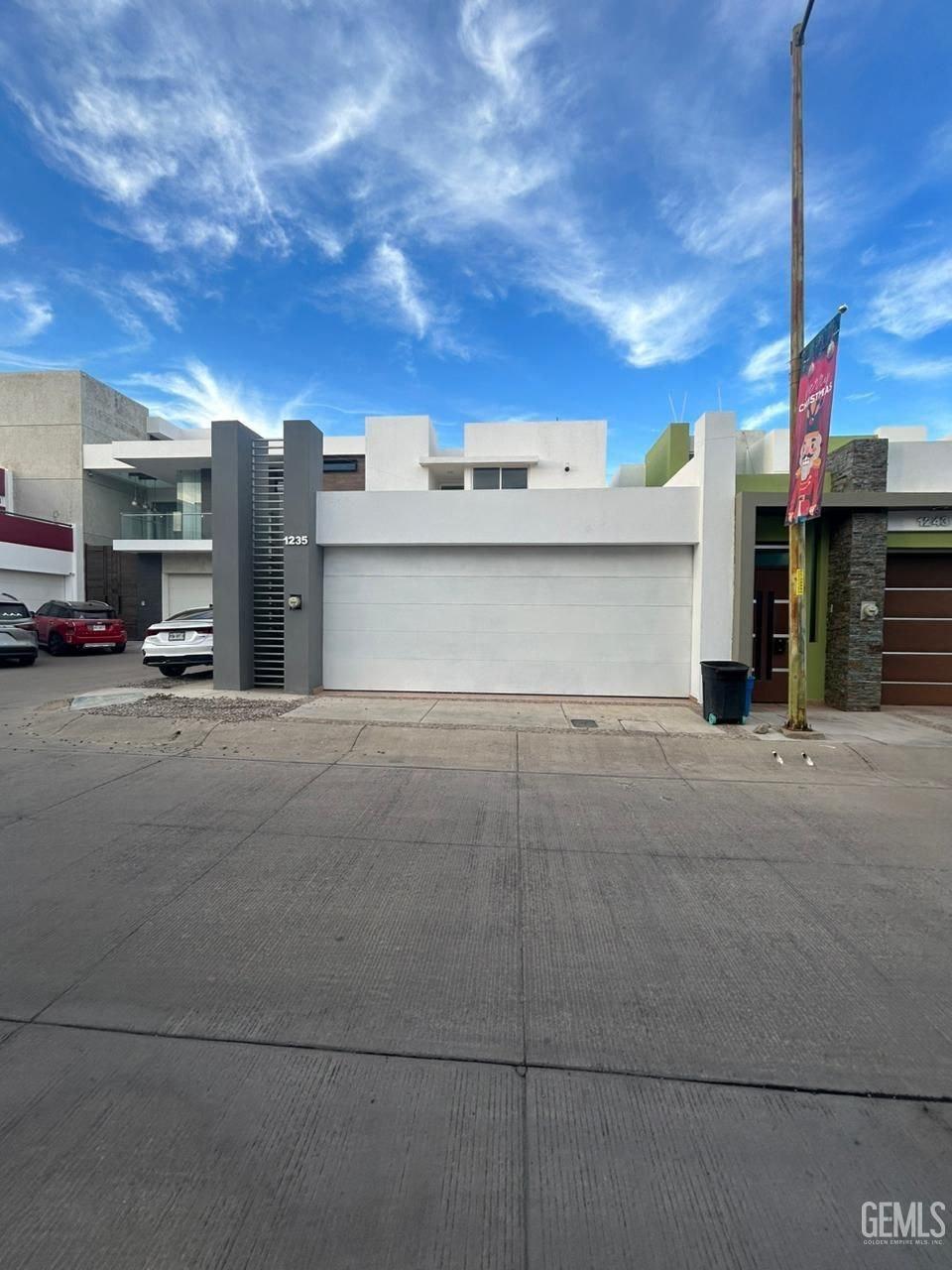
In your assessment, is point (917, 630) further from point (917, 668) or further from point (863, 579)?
point (863, 579)

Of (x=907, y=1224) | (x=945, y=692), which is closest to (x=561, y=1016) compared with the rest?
(x=907, y=1224)

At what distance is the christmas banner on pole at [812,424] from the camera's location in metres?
7.58

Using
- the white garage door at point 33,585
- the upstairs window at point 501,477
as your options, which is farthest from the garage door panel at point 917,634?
the white garage door at point 33,585

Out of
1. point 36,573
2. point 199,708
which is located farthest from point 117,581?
point 199,708

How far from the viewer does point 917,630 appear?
35.9 ft

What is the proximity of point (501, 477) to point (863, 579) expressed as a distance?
16592 mm

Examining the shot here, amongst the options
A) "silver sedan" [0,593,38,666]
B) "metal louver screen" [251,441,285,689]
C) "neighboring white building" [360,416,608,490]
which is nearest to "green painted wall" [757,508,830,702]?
"metal louver screen" [251,441,285,689]

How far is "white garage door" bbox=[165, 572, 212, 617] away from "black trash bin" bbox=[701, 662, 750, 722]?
22221mm

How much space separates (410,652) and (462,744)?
3.99 m

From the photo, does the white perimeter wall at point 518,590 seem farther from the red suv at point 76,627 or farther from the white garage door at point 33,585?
the white garage door at point 33,585

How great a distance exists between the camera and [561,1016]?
2.82 meters

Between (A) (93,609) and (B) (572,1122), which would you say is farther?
(A) (93,609)

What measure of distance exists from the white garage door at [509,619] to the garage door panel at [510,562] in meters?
0.02

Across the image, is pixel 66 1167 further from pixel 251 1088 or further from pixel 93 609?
pixel 93 609
